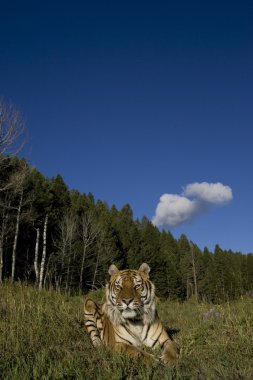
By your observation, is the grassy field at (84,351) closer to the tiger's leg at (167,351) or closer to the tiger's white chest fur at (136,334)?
the tiger's leg at (167,351)

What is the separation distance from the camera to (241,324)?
777 centimetres

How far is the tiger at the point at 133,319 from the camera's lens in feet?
19.1

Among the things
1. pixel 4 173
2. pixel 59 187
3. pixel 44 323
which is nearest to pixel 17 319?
pixel 44 323

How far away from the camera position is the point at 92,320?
24.7 ft

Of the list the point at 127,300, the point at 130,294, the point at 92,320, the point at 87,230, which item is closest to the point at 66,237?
the point at 87,230

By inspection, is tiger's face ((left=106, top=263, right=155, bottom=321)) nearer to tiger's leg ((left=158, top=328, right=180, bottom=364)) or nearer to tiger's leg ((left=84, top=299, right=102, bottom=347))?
tiger's leg ((left=158, top=328, right=180, bottom=364))

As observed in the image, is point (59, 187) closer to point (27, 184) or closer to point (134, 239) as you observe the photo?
point (27, 184)

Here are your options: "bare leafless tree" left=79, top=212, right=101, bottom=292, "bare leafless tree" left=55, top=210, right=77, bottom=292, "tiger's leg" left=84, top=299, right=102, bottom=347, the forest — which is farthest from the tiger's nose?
"bare leafless tree" left=79, top=212, right=101, bottom=292

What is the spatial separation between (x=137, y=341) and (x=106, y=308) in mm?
889

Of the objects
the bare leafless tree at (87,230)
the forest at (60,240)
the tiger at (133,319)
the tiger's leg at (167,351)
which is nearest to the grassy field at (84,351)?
the tiger's leg at (167,351)

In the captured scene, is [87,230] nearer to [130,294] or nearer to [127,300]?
[130,294]

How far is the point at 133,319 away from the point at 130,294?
43 cm

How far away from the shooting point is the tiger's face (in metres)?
5.93

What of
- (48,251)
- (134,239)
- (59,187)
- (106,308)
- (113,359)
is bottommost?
(113,359)
